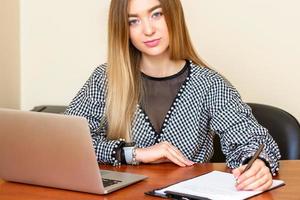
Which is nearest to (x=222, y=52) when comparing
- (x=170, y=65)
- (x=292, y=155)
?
(x=170, y=65)

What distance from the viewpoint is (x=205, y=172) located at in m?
1.52

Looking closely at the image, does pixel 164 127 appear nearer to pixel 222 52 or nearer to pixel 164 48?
pixel 164 48

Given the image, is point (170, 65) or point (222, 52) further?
point (222, 52)

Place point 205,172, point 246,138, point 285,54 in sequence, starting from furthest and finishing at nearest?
point 285,54
point 246,138
point 205,172

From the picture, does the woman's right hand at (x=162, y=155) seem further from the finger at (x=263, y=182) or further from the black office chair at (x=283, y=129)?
the black office chair at (x=283, y=129)

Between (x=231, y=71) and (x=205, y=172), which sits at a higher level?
(x=231, y=71)

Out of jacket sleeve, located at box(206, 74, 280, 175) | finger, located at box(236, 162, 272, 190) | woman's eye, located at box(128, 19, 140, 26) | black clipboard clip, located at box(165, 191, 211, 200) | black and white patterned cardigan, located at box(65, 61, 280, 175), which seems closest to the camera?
black clipboard clip, located at box(165, 191, 211, 200)

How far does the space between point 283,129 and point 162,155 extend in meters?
0.55

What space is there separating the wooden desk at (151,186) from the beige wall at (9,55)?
120 centimetres

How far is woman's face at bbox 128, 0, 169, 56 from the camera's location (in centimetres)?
184

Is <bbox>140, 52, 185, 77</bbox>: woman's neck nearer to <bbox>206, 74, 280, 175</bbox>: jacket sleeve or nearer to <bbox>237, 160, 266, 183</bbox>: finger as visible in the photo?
<bbox>206, 74, 280, 175</bbox>: jacket sleeve

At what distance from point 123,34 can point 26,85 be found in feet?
3.71

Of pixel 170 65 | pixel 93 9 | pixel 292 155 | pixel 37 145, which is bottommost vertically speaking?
pixel 292 155

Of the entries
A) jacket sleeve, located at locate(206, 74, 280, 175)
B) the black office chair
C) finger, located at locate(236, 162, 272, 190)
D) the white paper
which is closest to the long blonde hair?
jacket sleeve, located at locate(206, 74, 280, 175)
